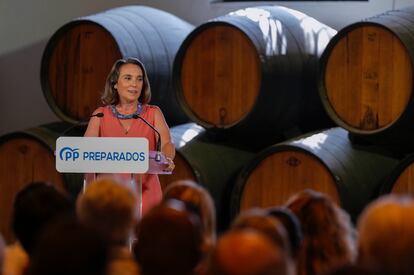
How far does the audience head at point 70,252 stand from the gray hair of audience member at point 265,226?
12.0 inches

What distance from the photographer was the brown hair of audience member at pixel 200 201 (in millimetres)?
2531

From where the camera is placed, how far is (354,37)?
5043mm

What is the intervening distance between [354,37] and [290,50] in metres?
0.58

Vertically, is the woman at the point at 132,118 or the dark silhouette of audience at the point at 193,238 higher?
the dark silhouette of audience at the point at 193,238

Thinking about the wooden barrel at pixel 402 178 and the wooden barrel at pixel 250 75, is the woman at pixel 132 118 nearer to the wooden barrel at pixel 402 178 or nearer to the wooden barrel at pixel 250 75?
the wooden barrel at pixel 250 75

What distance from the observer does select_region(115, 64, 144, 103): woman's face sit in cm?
467

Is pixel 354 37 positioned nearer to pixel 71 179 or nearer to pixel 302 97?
pixel 302 97

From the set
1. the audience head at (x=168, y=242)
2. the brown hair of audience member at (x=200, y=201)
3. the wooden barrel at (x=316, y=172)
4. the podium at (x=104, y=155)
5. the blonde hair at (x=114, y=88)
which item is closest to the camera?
the audience head at (x=168, y=242)

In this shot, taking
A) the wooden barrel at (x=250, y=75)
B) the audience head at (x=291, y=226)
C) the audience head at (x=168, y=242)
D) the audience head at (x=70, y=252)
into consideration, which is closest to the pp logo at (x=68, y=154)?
the wooden barrel at (x=250, y=75)

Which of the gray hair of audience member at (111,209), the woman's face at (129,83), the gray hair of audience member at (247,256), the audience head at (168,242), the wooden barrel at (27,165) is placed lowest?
the wooden barrel at (27,165)

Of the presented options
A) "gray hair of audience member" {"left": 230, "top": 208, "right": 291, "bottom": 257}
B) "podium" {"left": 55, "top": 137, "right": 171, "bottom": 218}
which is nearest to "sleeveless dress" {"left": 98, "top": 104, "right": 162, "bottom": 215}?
"podium" {"left": 55, "top": 137, "right": 171, "bottom": 218}

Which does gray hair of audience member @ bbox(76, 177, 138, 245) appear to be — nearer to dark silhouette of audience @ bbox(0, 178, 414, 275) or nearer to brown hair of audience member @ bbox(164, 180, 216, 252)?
dark silhouette of audience @ bbox(0, 178, 414, 275)

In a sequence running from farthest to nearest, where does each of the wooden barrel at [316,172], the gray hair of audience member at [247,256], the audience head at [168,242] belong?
the wooden barrel at [316,172] → the audience head at [168,242] → the gray hair of audience member at [247,256]

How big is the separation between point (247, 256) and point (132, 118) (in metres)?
2.81
